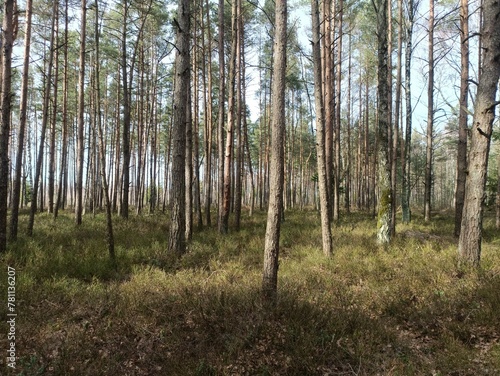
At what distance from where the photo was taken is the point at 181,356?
338 centimetres

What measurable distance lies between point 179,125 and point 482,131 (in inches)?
262

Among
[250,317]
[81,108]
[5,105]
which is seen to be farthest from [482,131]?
[81,108]

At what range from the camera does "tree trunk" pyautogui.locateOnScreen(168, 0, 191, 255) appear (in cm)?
723

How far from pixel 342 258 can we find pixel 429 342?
139 inches

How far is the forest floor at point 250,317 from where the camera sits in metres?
3.25

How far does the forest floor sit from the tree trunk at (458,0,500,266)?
0.76m

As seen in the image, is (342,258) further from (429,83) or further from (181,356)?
(429,83)

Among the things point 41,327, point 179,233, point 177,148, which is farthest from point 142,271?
point 177,148

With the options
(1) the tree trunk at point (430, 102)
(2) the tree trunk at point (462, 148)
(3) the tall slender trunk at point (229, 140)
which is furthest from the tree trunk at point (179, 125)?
(1) the tree trunk at point (430, 102)

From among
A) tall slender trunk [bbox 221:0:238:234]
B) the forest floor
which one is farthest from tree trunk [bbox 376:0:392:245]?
tall slender trunk [bbox 221:0:238:234]

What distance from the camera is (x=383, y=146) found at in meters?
8.86

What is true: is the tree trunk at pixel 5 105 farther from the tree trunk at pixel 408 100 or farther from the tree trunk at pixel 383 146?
the tree trunk at pixel 408 100

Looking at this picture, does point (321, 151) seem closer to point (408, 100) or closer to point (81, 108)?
point (81, 108)

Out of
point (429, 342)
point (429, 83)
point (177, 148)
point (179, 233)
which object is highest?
point (429, 83)
